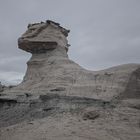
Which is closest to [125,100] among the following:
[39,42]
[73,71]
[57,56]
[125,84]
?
[125,84]

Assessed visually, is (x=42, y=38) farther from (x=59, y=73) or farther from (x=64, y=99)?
(x=64, y=99)

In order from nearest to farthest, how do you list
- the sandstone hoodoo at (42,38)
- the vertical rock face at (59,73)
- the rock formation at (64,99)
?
the rock formation at (64,99) < the vertical rock face at (59,73) < the sandstone hoodoo at (42,38)

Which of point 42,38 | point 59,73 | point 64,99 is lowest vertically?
point 64,99

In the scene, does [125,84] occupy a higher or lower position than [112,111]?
higher

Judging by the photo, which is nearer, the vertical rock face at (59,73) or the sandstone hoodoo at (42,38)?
the vertical rock face at (59,73)

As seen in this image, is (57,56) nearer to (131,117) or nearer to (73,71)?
(73,71)

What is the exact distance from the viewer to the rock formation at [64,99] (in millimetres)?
9945

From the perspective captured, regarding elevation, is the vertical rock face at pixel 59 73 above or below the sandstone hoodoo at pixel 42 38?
below

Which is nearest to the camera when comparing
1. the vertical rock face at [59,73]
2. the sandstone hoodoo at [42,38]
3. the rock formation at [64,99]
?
the rock formation at [64,99]

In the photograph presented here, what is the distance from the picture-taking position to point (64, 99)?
40.5 feet

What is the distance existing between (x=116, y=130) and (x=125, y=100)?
2.34 metres

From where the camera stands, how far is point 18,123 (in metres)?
12.3

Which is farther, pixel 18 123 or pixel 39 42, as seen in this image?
pixel 39 42

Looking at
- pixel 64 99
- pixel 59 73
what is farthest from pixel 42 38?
pixel 64 99
